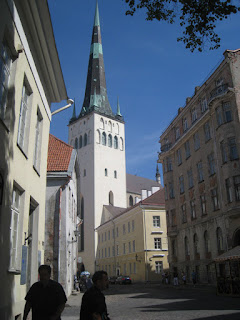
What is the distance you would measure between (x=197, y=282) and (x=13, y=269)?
26.9 metres

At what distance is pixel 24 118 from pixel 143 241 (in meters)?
38.1

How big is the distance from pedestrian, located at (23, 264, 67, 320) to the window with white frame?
477 cm

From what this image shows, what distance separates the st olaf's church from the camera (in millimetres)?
68875

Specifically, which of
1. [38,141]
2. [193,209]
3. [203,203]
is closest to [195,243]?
[193,209]

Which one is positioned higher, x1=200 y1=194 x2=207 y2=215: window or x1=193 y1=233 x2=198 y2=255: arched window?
x1=200 y1=194 x2=207 y2=215: window

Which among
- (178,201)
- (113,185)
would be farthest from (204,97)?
(113,185)

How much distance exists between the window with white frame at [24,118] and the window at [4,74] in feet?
4.79

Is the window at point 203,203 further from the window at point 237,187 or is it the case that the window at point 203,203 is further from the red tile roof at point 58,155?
the red tile roof at point 58,155

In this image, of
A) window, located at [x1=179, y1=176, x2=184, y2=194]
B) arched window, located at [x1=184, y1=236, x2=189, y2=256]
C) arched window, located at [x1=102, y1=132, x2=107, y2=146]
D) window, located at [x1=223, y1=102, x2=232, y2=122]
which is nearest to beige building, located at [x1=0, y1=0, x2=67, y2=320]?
window, located at [x1=223, y1=102, x2=232, y2=122]

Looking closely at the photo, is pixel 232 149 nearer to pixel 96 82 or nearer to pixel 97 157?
pixel 97 157

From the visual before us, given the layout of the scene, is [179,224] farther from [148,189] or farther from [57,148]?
[148,189]

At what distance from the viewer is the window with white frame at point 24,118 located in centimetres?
949

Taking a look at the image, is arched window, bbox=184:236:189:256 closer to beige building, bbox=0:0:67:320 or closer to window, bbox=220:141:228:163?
window, bbox=220:141:228:163

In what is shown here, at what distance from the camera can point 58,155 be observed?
20.9 metres
